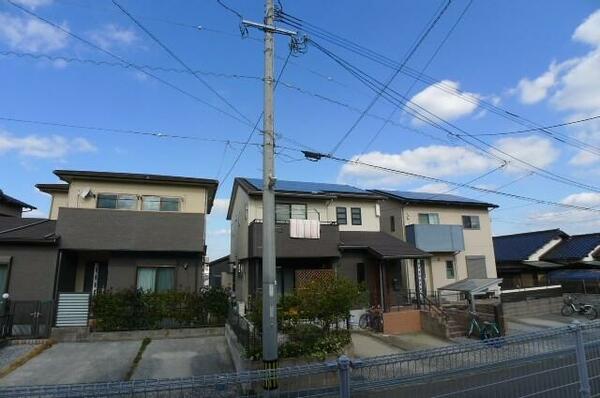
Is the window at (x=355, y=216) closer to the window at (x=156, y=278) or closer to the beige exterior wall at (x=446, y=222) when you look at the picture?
the beige exterior wall at (x=446, y=222)

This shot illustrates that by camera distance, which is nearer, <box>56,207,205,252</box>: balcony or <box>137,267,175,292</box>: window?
<box>56,207,205,252</box>: balcony

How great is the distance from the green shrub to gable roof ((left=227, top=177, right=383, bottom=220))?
5.70 meters

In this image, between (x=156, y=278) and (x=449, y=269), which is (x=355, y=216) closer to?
(x=449, y=269)

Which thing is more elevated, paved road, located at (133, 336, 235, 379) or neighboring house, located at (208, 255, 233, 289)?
neighboring house, located at (208, 255, 233, 289)

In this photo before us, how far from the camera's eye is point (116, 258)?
52.4 feet

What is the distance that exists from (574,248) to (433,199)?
43.6 ft

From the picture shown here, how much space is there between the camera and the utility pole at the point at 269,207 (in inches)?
279

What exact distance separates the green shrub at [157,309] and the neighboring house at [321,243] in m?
2.79

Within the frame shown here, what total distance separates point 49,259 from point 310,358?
1139cm

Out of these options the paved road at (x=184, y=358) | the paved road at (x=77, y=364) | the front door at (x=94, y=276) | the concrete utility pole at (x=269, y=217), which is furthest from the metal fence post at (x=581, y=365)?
the front door at (x=94, y=276)

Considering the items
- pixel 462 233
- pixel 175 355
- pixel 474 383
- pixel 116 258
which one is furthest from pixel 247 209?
pixel 474 383

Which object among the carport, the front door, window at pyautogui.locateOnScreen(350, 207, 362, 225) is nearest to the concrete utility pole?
the carport

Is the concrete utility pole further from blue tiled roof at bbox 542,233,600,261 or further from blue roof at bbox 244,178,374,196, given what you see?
blue tiled roof at bbox 542,233,600,261

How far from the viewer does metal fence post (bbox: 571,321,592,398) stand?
4848mm
